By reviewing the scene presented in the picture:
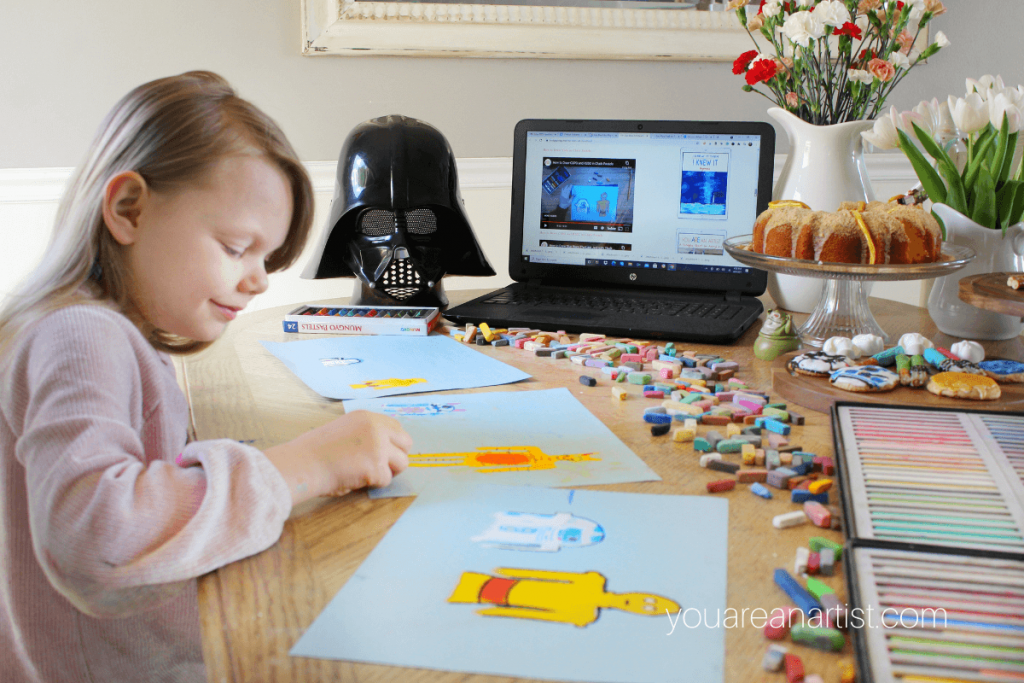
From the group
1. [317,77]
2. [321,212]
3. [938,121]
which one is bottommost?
[321,212]

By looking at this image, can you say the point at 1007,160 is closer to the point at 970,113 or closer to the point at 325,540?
the point at 970,113

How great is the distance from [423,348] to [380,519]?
52 cm

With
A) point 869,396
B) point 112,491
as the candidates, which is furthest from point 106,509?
point 869,396

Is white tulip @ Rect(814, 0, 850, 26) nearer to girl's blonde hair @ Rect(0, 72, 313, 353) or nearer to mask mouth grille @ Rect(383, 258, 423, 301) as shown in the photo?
mask mouth grille @ Rect(383, 258, 423, 301)

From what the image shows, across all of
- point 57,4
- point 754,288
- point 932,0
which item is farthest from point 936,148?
point 57,4

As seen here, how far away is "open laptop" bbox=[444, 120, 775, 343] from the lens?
4.09 feet

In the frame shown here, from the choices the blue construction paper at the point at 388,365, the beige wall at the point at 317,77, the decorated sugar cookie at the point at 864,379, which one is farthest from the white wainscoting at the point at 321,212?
the decorated sugar cookie at the point at 864,379

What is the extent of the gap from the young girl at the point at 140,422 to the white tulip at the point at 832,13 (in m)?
0.81

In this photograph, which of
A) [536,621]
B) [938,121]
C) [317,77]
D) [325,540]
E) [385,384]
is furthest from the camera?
[317,77]

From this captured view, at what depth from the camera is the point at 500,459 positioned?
68 centimetres

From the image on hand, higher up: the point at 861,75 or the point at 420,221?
the point at 861,75

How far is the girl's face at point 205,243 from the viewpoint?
2.02 feet

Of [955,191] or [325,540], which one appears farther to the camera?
[955,191]

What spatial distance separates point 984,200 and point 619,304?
0.54m
